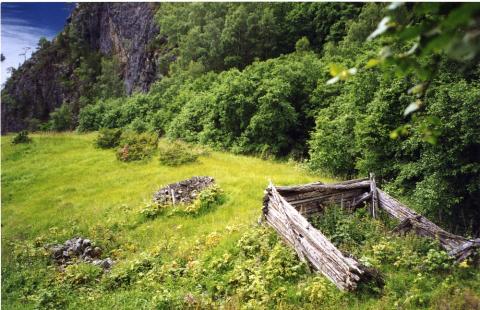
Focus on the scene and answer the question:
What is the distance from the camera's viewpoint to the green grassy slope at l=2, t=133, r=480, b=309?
8.84 metres

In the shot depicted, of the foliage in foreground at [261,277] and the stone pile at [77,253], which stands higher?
the foliage in foreground at [261,277]

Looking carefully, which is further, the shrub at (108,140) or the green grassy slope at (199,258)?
the shrub at (108,140)

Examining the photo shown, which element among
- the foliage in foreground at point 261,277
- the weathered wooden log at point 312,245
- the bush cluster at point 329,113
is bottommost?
the foliage in foreground at point 261,277

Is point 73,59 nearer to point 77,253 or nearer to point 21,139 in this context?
point 21,139

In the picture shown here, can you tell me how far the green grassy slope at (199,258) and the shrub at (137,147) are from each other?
5.07 meters

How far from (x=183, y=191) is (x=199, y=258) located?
6569 millimetres

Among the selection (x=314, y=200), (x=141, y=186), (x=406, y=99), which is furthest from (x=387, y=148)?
(x=141, y=186)

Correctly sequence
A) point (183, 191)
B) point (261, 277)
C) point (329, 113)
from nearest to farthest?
point (261, 277), point (183, 191), point (329, 113)

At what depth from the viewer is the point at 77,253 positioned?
46.3 feet

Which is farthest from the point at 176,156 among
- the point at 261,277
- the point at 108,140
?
the point at 261,277

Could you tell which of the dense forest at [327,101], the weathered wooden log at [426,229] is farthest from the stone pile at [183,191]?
the weathered wooden log at [426,229]

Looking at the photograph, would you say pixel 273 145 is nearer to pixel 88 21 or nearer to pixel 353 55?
pixel 353 55

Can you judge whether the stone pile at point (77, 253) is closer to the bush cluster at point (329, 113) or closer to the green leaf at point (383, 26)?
the bush cluster at point (329, 113)

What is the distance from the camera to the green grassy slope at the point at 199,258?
884 centimetres
